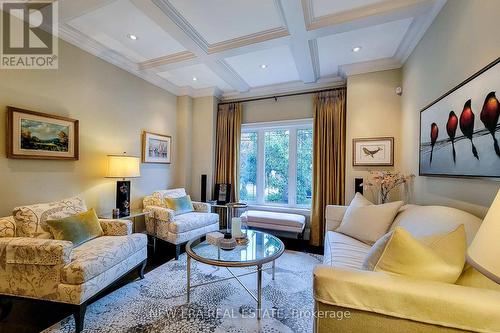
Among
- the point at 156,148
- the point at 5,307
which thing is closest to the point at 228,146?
the point at 156,148

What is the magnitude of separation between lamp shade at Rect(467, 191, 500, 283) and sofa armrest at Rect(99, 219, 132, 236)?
2.70 metres

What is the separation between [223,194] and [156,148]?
1.49 metres

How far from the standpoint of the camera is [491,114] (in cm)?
132

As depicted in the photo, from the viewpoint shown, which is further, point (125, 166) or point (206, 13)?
point (125, 166)

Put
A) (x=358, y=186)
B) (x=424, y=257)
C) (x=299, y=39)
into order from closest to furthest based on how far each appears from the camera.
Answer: (x=424, y=257)
(x=299, y=39)
(x=358, y=186)

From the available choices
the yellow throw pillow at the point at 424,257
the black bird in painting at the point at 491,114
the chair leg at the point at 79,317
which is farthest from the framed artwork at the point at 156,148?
the black bird in painting at the point at 491,114

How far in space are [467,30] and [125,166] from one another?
12.1 ft

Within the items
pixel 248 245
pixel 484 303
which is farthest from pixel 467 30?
pixel 248 245

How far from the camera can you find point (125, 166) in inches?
118

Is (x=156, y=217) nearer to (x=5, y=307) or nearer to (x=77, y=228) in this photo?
(x=77, y=228)

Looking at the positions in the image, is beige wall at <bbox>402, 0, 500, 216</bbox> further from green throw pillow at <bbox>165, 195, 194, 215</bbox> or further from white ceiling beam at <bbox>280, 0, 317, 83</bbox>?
green throw pillow at <bbox>165, 195, 194, 215</bbox>

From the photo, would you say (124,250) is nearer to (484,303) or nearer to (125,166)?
(125,166)

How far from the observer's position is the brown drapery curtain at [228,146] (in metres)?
4.41

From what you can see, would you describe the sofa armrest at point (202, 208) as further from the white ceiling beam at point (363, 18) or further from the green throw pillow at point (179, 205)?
the white ceiling beam at point (363, 18)
